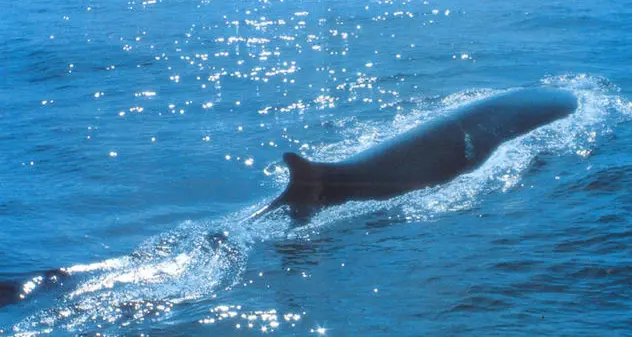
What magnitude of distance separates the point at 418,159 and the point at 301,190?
1.60 metres

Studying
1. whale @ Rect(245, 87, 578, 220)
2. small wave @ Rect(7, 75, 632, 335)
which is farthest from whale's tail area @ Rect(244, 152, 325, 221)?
small wave @ Rect(7, 75, 632, 335)

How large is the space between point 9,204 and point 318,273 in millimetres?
4758

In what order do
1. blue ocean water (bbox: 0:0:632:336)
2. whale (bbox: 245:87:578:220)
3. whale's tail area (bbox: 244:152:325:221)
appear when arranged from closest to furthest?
1. blue ocean water (bbox: 0:0:632:336)
2. whale's tail area (bbox: 244:152:325:221)
3. whale (bbox: 245:87:578:220)

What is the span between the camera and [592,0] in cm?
2478

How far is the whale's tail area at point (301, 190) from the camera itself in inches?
410

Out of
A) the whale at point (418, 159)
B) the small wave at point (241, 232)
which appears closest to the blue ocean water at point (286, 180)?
the small wave at point (241, 232)

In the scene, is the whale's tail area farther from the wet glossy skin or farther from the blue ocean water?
the blue ocean water

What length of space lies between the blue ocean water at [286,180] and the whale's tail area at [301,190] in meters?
0.26

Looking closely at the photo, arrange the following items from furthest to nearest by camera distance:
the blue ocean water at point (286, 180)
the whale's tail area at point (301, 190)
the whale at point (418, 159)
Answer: the whale at point (418, 159)
the whale's tail area at point (301, 190)
the blue ocean water at point (286, 180)

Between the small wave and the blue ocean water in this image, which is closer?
the blue ocean water

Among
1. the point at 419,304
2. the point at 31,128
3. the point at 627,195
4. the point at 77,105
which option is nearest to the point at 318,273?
the point at 419,304

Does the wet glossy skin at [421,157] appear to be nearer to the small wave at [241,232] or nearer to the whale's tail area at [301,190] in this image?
the whale's tail area at [301,190]

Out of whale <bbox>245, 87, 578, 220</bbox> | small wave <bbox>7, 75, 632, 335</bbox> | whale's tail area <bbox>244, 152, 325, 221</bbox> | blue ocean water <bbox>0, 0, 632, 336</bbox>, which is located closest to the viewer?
blue ocean water <bbox>0, 0, 632, 336</bbox>

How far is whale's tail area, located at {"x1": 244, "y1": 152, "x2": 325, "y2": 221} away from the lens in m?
10.4
